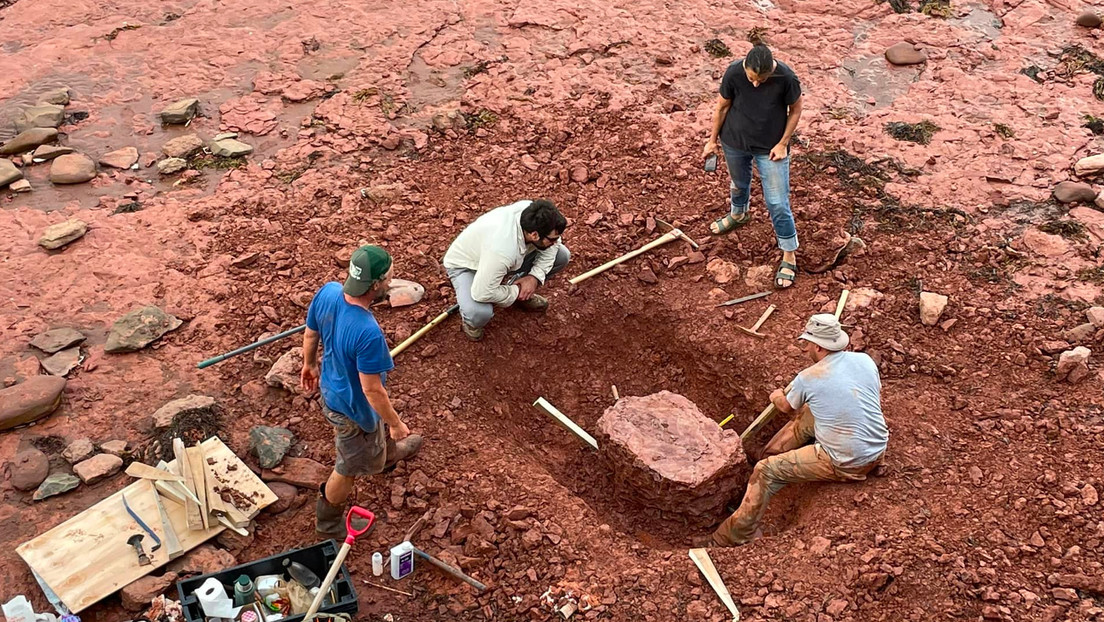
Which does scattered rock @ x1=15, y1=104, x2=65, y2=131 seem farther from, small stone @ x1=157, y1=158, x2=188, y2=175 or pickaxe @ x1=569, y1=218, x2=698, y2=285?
pickaxe @ x1=569, y1=218, x2=698, y2=285

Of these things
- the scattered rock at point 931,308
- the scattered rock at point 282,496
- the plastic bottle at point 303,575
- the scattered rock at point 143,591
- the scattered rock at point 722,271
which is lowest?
the scattered rock at point 931,308

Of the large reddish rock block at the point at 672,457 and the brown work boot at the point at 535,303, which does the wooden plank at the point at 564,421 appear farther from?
the brown work boot at the point at 535,303

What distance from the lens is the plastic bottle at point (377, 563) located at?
15.4 feet

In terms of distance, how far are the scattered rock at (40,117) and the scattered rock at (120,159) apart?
0.78 meters

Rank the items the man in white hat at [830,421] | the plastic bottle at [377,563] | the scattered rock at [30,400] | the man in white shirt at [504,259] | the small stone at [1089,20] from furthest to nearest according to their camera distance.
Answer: the small stone at [1089,20]
the man in white shirt at [504,259]
the scattered rock at [30,400]
the man in white hat at [830,421]
the plastic bottle at [377,563]

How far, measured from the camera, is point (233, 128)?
26.5 ft

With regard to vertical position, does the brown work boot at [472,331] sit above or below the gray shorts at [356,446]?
below

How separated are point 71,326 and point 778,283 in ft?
17.3

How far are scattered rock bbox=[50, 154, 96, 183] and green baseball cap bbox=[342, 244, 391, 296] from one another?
466cm

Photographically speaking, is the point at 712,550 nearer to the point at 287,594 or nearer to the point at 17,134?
the point at 287,594

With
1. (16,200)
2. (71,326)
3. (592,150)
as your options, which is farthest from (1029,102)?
(16,200)

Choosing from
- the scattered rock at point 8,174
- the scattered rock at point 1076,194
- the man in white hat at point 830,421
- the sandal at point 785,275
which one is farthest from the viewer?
the scattered rock at point 8,174

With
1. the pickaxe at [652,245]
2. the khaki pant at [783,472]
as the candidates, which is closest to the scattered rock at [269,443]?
the pickaxe at [652,245]

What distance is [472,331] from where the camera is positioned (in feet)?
20.1
